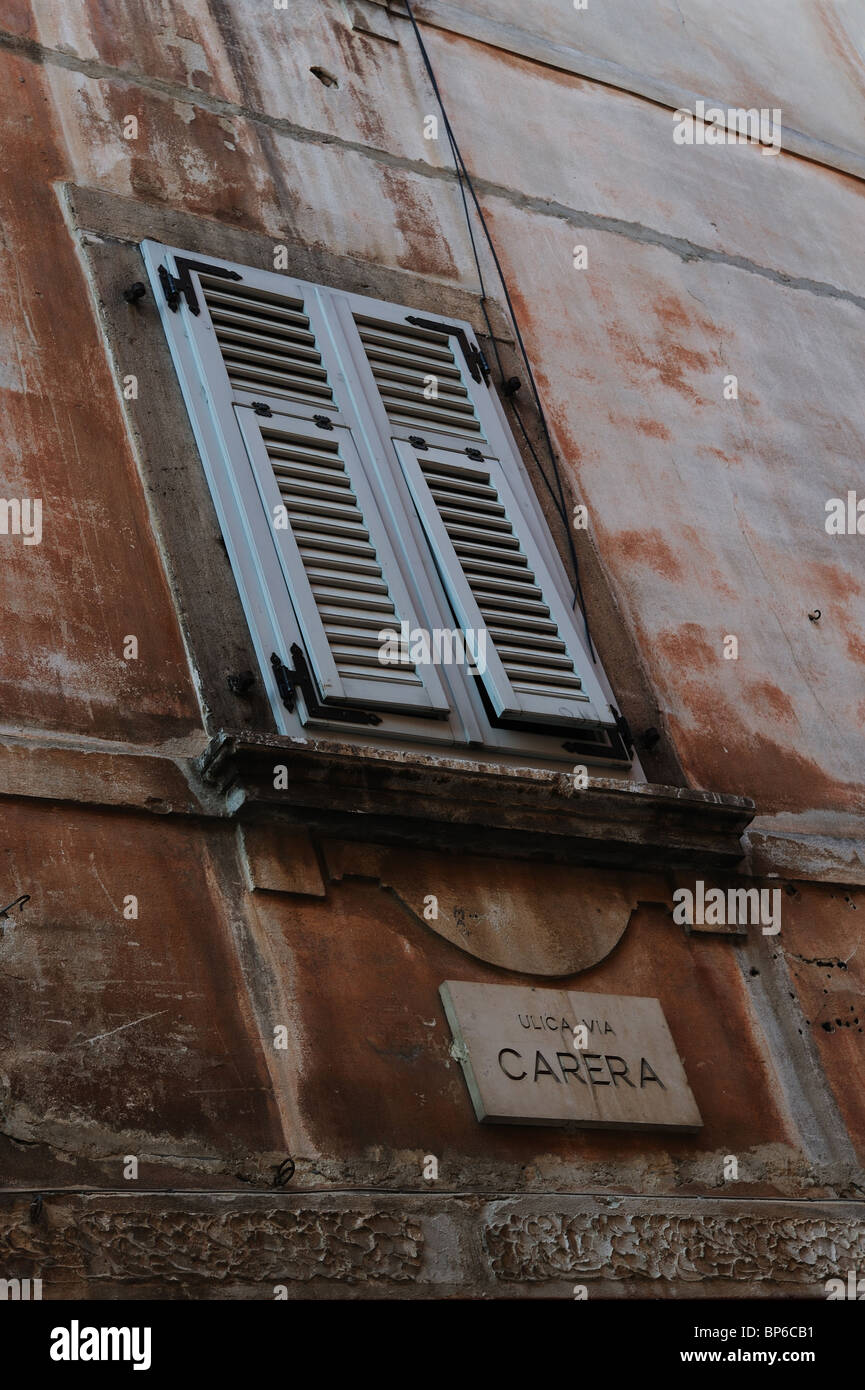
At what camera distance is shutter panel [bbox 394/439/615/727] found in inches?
195

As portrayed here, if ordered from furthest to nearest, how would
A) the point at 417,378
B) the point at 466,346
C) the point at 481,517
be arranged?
the point at 466,346
the point at 417,378
the point at 481,517

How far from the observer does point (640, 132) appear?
7457 mm

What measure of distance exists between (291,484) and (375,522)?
298 millimetres

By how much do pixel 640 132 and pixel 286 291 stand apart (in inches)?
106

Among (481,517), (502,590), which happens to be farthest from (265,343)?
(502,590)

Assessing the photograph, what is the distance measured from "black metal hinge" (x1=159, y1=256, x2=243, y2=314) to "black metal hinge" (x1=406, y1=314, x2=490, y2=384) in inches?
30.2

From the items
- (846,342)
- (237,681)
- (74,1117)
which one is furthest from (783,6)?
(74,1117)

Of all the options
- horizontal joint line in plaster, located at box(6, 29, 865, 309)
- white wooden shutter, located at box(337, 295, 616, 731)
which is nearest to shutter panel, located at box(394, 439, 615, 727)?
white wooden shutter, located at box(337, 295, 616, 731)

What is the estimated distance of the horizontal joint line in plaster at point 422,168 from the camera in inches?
231

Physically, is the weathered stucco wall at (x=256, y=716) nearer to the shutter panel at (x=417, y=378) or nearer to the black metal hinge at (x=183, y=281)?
the black metal hinge at (x=183, y=281)

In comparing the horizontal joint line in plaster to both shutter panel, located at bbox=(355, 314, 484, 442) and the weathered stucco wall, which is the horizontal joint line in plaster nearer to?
the weathered stucco wall

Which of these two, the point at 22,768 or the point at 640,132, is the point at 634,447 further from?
the point at 22,768

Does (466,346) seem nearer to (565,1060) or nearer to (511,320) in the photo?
(511,320)

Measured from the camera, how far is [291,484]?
505 centimetres
